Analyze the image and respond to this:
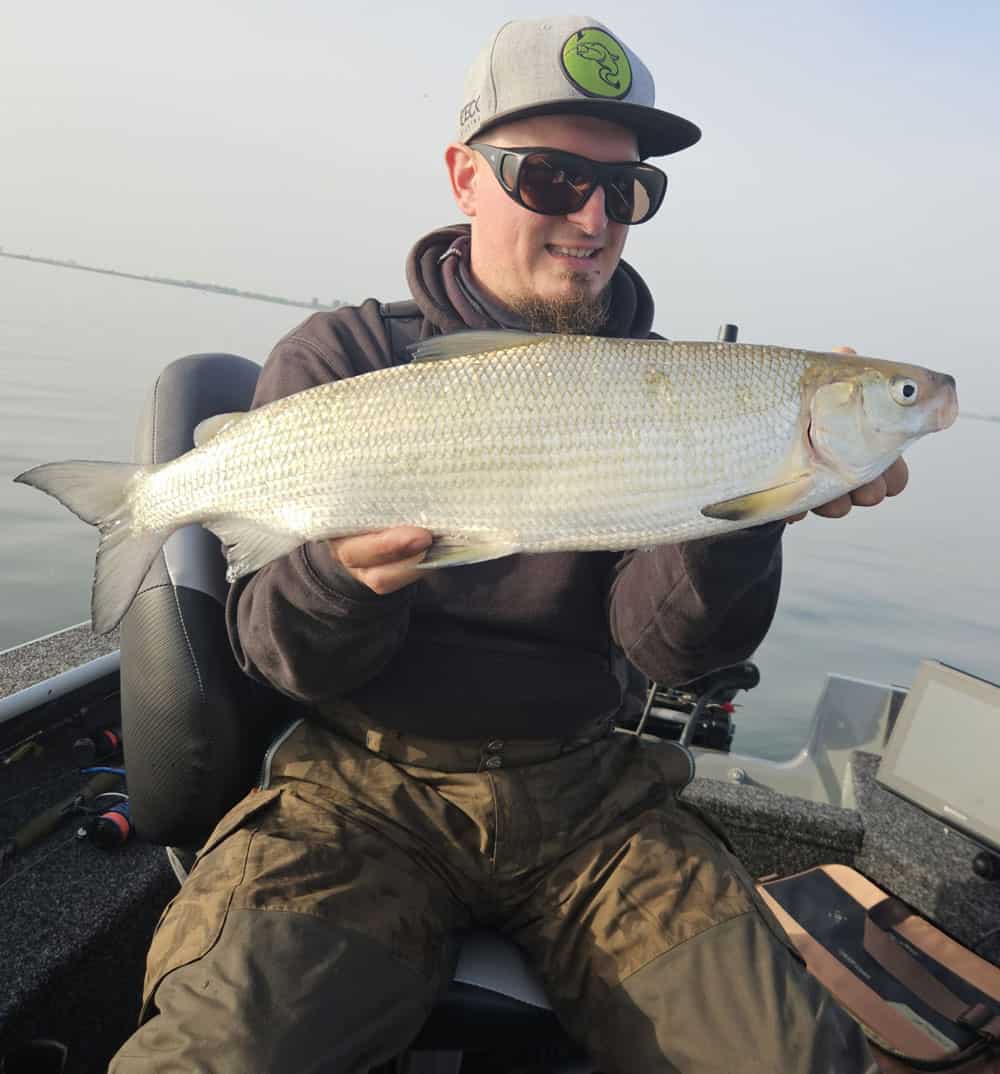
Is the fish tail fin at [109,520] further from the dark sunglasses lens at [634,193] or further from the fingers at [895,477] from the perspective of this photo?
the fingers at [895,477]

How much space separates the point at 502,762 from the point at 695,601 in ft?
2.37

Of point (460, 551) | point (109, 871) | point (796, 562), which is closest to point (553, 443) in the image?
point (460, 551)

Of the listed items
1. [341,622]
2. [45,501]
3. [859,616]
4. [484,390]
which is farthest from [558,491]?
[859,616]

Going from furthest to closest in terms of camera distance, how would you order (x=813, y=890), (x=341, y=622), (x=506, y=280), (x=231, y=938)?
(x=813, y=890)
(x=506, y=280)
(x=341, y=622)
(x=231, y=938)

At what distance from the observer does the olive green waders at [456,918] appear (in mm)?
1809

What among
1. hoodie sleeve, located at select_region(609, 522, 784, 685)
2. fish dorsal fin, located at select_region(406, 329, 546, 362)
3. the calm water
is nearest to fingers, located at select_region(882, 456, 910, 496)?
hoodie sleeve, located at select_region(609, 522, 784, 685)

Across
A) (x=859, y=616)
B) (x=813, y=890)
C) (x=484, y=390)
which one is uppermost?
(x=484, y=390)

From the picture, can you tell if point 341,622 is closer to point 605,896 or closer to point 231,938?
point 231,938

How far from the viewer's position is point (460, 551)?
2.12 meters

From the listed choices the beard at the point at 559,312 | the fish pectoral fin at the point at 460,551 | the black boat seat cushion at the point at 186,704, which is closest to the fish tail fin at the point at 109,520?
the black boat seat cushion at the point at 186,704

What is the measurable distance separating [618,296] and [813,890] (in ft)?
8.07

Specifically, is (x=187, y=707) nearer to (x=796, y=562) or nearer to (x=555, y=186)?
(x=555, y=186)

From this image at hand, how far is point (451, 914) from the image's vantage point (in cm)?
222

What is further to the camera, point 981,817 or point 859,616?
point 859,616
